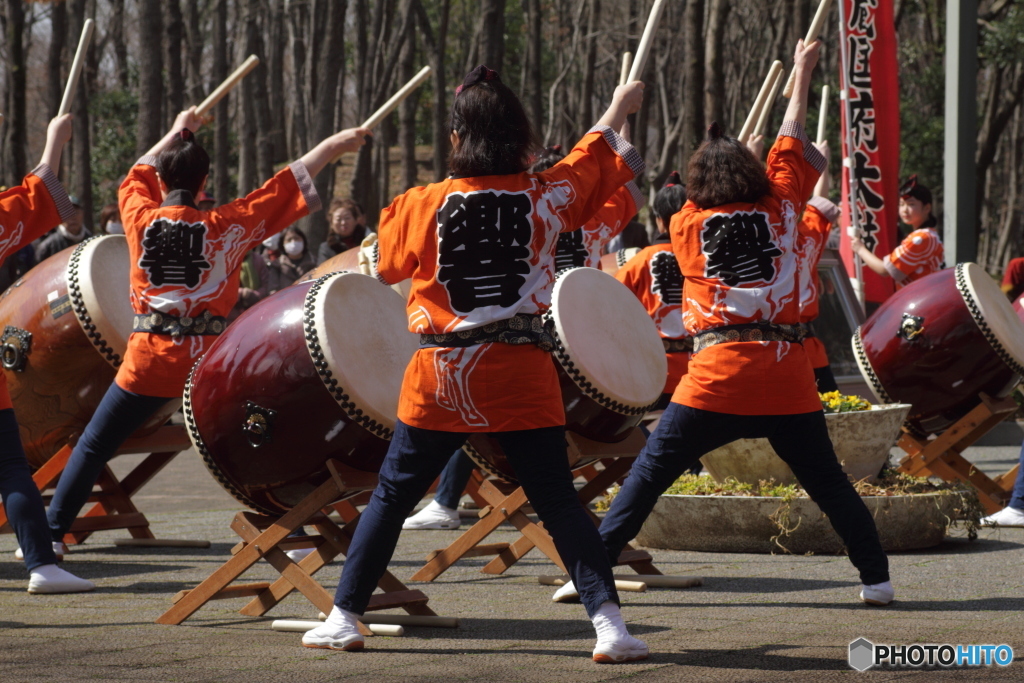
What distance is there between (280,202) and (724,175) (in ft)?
4.67

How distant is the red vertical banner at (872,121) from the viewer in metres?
9.99

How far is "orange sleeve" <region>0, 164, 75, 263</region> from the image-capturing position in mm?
4191

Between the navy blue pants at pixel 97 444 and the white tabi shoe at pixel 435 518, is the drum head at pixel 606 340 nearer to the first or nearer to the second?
the navy blue pants at pixel 97 444

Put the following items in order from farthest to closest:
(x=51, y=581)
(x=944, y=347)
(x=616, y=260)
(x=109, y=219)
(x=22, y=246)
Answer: (x=109, y=219)
(x=616, y=260)
(x=944, y=347)
(x=51, y=581)
(x=22, y=246)

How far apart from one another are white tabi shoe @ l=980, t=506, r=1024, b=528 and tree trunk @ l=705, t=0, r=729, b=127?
26.3 ft

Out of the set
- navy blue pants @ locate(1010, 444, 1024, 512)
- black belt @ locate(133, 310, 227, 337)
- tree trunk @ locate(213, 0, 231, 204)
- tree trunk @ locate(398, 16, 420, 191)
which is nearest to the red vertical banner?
navy blue pants @ locate(1010, 444, 1024, 512)

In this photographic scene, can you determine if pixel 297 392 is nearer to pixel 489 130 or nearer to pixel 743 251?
pixel 489 130

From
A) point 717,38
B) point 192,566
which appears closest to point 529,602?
point 192,566

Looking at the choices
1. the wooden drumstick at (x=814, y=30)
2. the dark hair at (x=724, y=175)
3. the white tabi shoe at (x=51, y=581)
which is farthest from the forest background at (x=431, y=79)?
the white tabi shoe at (x=51, y=581)

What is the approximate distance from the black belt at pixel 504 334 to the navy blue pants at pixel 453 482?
2.67 m

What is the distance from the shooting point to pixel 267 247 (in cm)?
1138

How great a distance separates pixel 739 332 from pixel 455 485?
2365 mm

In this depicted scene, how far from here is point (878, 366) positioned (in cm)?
632

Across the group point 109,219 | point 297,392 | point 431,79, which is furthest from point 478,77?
point 431,79
